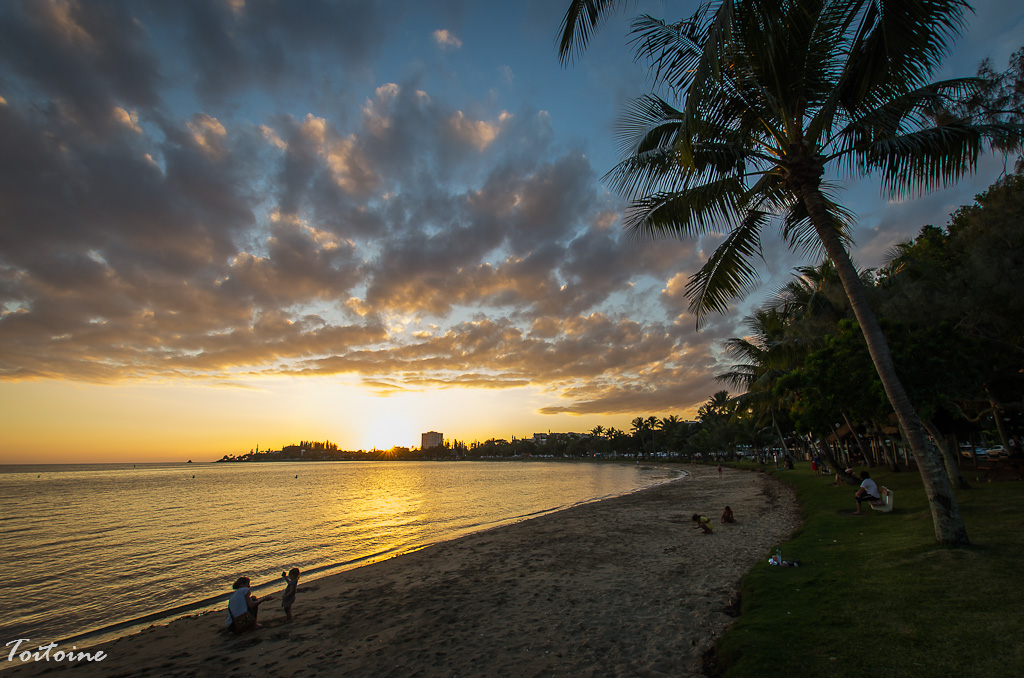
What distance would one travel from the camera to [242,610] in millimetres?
9070

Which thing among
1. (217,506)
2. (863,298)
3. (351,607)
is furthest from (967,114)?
(217,506)

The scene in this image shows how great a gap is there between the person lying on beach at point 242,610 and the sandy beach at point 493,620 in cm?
23

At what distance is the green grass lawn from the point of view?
14.7ft

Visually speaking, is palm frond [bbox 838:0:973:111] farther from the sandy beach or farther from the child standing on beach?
the child standing on beach

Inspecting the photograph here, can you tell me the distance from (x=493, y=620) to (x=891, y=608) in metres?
6.18

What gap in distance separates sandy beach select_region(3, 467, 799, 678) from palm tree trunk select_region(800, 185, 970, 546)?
3709 mm

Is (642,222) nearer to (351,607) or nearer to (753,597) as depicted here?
(753,597)

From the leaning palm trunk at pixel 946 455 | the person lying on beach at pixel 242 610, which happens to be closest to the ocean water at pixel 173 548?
the person lying on beach at pixel 242 610

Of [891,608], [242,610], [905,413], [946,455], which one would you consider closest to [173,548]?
[242,610]

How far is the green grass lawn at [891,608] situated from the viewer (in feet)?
14.7

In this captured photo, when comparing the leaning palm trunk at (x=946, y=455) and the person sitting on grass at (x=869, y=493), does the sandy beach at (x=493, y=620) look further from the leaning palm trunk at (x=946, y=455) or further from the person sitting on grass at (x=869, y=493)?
the leaning palm trunk at (x=946, y=455)

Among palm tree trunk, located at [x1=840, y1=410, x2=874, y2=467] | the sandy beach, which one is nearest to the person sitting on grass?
the sandy beach

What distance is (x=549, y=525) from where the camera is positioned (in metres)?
20.5

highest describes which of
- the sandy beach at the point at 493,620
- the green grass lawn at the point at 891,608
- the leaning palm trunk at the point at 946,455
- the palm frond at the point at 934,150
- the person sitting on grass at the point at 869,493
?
the palm frond at the point at 934,150
